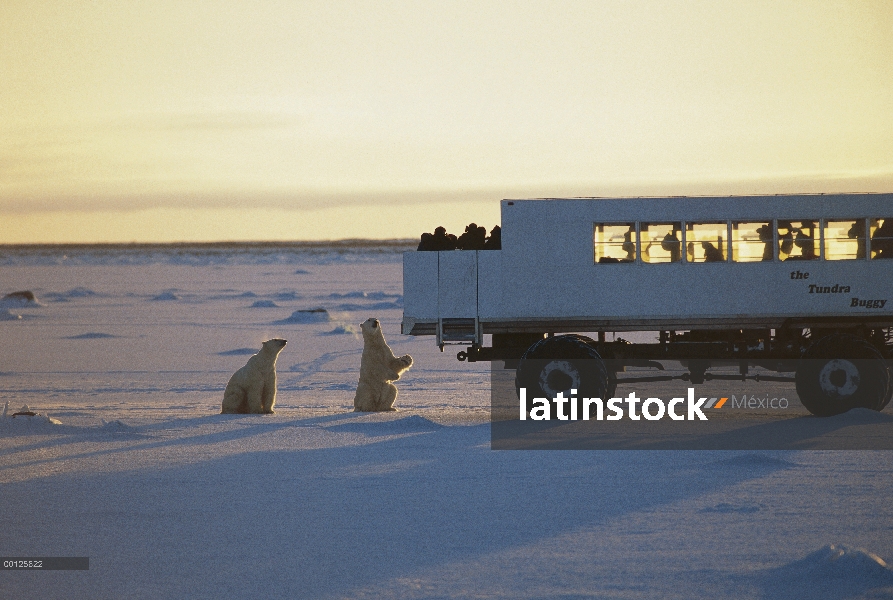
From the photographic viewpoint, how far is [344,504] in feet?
27.7

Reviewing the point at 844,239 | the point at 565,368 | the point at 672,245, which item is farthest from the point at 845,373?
the point at 565,368

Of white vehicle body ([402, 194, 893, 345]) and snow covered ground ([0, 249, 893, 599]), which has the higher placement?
white vehicle body ([402, 194, 893, 345])

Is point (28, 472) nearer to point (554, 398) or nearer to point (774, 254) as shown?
point (554, 398)

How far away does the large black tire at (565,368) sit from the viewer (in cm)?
1274

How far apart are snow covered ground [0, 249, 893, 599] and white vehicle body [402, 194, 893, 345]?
1.63m

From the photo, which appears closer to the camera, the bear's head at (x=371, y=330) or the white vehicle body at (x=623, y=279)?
the white vehicle body at (x=623, y=279)

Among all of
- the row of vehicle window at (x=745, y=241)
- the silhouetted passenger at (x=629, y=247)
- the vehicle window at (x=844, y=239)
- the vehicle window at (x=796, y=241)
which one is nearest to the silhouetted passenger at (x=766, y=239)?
the row of vehicle window at (x=745, y=241)

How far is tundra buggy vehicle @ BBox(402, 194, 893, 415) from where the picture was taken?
12.8m

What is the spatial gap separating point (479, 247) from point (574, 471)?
4762 mm

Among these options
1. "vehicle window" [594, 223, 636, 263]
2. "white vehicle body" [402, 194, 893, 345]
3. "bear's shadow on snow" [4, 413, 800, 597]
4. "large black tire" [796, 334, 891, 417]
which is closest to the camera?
"bear's shadow on snow" [4, 413, 800, 597]

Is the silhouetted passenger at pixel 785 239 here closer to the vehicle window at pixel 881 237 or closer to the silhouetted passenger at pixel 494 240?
the vehicle window at pixel 881 237

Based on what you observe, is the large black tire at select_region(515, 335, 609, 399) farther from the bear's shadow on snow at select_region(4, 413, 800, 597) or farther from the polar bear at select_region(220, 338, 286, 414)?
the polar bear at select_region(220, 338, 286, 414)

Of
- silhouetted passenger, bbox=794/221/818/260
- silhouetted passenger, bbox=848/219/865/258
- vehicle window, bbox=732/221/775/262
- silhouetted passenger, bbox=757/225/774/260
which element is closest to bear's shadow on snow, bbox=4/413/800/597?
vehicle window, bbox=732/221/775/262

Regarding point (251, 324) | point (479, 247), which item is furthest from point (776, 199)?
point (251, 324)
